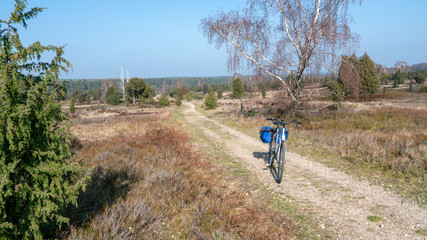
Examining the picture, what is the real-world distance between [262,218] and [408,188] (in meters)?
3.51

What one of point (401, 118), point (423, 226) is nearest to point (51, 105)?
point (423, 226)

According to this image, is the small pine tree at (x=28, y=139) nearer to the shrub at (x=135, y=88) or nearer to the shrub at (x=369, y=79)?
the shrub at (x=369, y=79)

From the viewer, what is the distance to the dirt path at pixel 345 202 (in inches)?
130

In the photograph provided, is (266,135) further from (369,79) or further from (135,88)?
(135,88)

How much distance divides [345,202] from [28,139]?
196 inches

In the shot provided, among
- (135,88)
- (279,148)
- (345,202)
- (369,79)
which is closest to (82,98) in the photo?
(135,88)

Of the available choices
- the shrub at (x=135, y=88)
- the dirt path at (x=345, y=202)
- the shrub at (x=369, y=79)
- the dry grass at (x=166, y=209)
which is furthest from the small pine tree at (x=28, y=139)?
the shrub at (x=135, y=88)

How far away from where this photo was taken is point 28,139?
6.68ft

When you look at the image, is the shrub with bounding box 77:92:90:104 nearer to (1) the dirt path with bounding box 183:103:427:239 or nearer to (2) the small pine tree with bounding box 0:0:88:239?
(1) the dirt path with bounding box 183:103:427:239

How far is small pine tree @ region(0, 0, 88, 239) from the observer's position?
6.31 ft

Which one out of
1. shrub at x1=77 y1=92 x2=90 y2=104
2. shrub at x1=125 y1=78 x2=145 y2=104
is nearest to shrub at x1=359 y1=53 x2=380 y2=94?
shrub at x1=125 y1=78 x2=145 y2=104

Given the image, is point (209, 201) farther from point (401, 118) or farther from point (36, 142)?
point (401, 118)

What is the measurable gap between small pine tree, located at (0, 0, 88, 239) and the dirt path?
376cm

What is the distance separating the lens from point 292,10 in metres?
11.3
